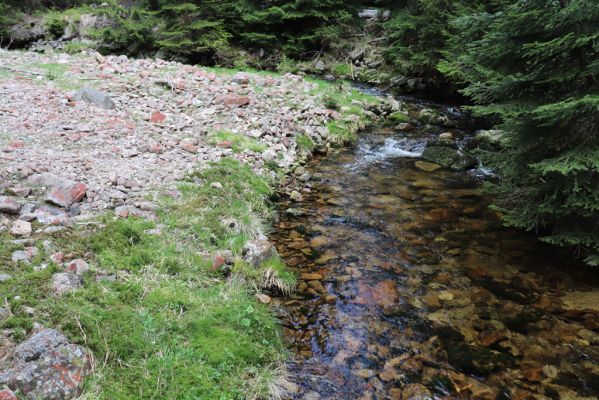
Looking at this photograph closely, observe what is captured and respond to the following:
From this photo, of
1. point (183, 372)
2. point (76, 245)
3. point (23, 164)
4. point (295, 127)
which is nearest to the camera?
point (183, 372)

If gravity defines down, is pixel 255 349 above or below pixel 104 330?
below

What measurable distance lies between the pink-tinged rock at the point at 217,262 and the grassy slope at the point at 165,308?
6 centimetres

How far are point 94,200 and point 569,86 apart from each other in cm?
667

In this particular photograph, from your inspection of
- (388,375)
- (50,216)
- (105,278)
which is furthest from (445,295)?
(50,216)

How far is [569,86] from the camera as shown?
5.50 m

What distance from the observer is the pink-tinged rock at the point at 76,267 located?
→ 4090 mm

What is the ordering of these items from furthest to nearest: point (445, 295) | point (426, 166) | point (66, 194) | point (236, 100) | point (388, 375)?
1. point (236, 100)
2. point (426, 166)
3. point (66, 194)
4. point (445, 295)
5. point (388, 375)

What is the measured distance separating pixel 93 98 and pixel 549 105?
28.5 ft

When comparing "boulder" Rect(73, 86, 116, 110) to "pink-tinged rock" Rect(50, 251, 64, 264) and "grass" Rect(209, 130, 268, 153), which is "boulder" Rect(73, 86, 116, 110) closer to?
"grass" Rect(209, 130, 268, 153)

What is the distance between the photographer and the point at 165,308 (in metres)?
4.11

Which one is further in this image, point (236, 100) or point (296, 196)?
point (236, 100)

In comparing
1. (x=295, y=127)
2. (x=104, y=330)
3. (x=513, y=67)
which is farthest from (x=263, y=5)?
(x=104, y=330)

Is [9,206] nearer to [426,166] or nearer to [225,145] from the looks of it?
[225,145]

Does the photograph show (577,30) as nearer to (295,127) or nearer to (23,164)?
(295,127)
